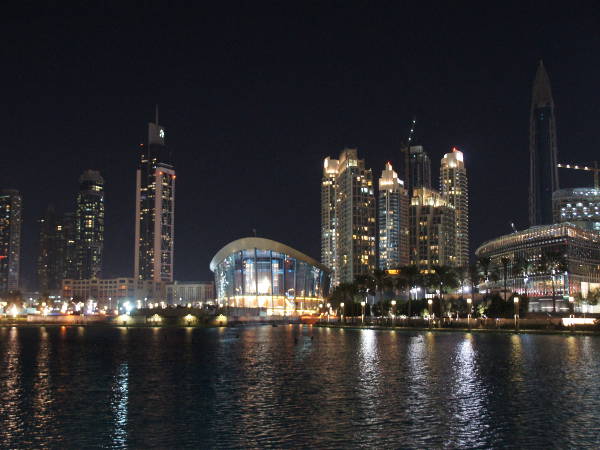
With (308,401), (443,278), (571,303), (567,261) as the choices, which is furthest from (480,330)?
(308,401)

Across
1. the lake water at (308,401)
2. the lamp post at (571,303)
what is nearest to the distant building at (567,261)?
the lamp post at (571,303)

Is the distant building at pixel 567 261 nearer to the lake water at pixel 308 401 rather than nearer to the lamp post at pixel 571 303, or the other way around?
the lamp post at pixel 571 303

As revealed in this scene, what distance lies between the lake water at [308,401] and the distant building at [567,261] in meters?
106

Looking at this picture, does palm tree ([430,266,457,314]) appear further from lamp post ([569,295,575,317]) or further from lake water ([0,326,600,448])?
lake water ([0,326,600,448])

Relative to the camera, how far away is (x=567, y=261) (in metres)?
161

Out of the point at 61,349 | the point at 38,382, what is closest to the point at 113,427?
the point at 38,382

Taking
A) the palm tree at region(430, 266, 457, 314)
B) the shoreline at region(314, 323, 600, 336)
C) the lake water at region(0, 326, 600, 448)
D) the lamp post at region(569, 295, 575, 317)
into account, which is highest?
the palm tree at region(430, 266, 457, 314)

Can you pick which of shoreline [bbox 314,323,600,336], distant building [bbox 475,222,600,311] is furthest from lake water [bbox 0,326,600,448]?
distant building [bbox 475,222,600,311]

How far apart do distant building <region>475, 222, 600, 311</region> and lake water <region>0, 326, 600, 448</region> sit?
106 m

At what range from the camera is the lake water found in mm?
25328

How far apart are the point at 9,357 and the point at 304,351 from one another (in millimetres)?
28335

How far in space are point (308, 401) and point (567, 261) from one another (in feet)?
470

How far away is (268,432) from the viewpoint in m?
26.2

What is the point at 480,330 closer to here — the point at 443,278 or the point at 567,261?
the point at 443,278
